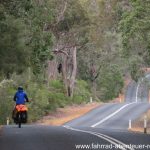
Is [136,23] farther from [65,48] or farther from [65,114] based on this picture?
[65,48]

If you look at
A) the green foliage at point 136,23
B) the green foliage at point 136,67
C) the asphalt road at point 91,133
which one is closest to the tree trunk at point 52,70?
the asphalt road at point 91,133

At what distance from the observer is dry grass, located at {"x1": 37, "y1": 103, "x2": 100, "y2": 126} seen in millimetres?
46750

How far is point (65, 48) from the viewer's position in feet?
189

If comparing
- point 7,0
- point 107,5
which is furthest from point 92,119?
point 7,0

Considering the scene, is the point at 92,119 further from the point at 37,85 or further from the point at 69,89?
the point at 69,89

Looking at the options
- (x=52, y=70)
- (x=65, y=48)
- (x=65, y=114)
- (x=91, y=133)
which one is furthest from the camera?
(x=52, y=70)

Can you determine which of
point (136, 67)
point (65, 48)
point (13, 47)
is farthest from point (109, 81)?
point (13, 47)

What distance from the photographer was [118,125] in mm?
43438

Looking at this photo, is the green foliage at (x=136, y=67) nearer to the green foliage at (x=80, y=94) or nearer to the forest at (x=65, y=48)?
the forest at (x=65, y=48)

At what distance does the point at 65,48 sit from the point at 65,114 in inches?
336

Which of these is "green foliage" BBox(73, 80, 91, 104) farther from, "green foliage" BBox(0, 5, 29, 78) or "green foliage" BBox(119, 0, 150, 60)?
"green foliage" BBox(0, 5, 29, 78)

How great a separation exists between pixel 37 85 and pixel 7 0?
28.5m

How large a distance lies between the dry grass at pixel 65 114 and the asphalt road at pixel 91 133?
114cm

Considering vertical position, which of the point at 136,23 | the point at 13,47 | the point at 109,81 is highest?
the point at 136,23
